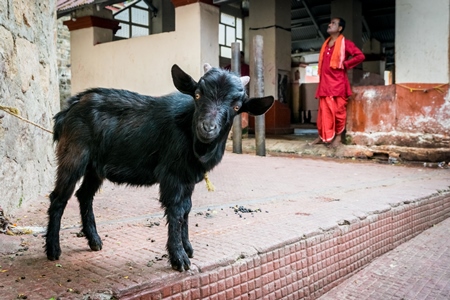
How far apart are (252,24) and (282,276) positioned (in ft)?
32.1

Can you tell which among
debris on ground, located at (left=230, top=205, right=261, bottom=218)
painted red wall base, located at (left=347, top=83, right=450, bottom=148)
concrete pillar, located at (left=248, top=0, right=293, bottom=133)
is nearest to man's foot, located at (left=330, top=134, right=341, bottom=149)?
painted red wall base, located at (left=347, top=83, right=450, bottom=148)

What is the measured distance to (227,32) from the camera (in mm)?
13711

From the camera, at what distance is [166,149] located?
209 cm

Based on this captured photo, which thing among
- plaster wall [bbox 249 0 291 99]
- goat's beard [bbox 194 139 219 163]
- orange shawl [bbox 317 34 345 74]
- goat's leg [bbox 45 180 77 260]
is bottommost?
goat's leg [bbox 45 180 77 260]

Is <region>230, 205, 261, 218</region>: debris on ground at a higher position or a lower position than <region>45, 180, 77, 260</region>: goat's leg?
lower

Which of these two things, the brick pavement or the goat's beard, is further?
the brick pavement

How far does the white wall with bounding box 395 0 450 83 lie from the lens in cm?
650

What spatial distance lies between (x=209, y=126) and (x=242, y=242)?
90cm

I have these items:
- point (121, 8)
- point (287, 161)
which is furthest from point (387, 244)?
point (121, 8)

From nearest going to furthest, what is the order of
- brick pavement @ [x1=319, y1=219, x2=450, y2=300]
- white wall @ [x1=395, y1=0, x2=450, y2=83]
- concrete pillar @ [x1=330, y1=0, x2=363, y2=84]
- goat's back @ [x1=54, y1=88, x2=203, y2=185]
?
goat's back @ [x1=54, y1=88, x2=203, y2=185]
brick pavement @ [x1=319, y1=219, x2=450, y2=300]
white wall @ [x1=395, y1=0, x2=450, y2=83]
concrete pillar @ [x1=330, y1=0, x2=363, y2=84]

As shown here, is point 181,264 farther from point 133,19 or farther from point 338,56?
point 133,19

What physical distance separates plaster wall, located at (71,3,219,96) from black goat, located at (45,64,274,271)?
6.14 meters

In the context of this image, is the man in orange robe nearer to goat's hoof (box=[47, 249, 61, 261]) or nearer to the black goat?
the black goat

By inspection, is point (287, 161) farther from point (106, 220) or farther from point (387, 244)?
point (106, 220)
